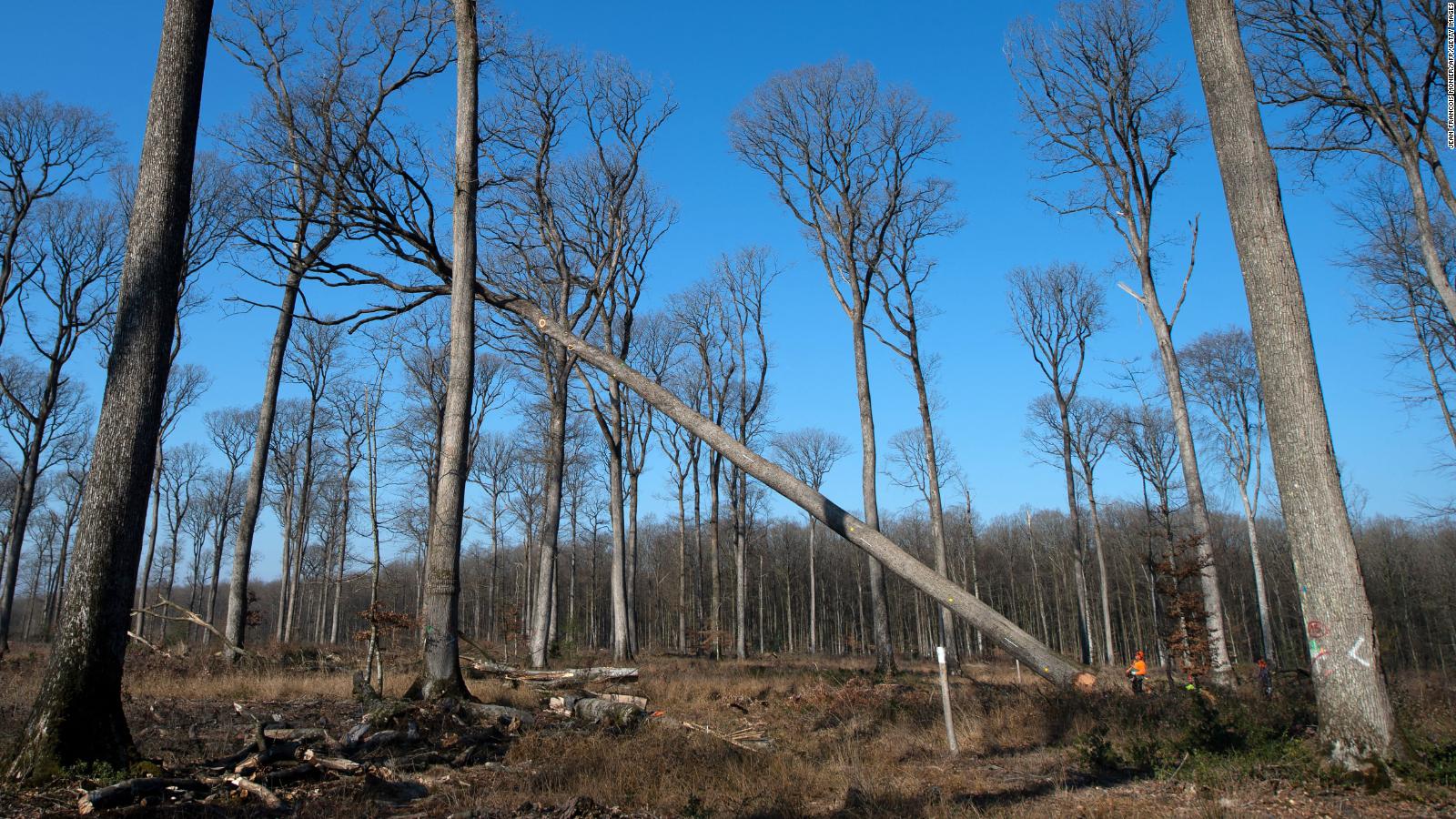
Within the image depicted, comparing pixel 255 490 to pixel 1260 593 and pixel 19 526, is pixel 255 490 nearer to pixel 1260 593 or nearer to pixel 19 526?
pixel 19 526

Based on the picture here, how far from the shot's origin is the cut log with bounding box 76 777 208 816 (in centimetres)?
466

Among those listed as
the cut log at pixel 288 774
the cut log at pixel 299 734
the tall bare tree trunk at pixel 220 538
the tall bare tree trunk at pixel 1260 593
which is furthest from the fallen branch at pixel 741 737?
the tall bare tree trunk at pixel 220 538

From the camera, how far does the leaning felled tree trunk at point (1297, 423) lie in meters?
6.16

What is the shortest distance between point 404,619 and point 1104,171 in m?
15.9

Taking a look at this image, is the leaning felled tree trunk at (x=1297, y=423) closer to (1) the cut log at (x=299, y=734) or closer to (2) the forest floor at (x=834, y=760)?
(2) the forest floor at (x=834, y=760)

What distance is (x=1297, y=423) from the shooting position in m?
6.71

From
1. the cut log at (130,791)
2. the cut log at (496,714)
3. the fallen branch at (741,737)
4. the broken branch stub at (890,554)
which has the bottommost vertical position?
the fallen branch at (741,737)

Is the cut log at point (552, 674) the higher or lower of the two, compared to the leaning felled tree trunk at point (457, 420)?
lower

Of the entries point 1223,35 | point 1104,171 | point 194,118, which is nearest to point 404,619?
point 194,118

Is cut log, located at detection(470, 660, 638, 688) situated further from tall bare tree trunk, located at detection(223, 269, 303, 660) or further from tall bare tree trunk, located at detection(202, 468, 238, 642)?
tall bare tree trunk, located at detection(202, 468, 238, 642)

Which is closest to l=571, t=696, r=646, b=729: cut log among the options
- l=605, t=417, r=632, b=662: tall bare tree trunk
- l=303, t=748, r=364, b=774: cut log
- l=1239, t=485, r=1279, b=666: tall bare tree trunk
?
l=303, t=748, r=364, b=774: cut log

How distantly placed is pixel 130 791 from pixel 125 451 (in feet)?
8.11

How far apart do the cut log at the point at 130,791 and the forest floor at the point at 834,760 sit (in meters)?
0.10

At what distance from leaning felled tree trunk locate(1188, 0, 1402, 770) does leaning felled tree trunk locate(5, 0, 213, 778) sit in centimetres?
898
